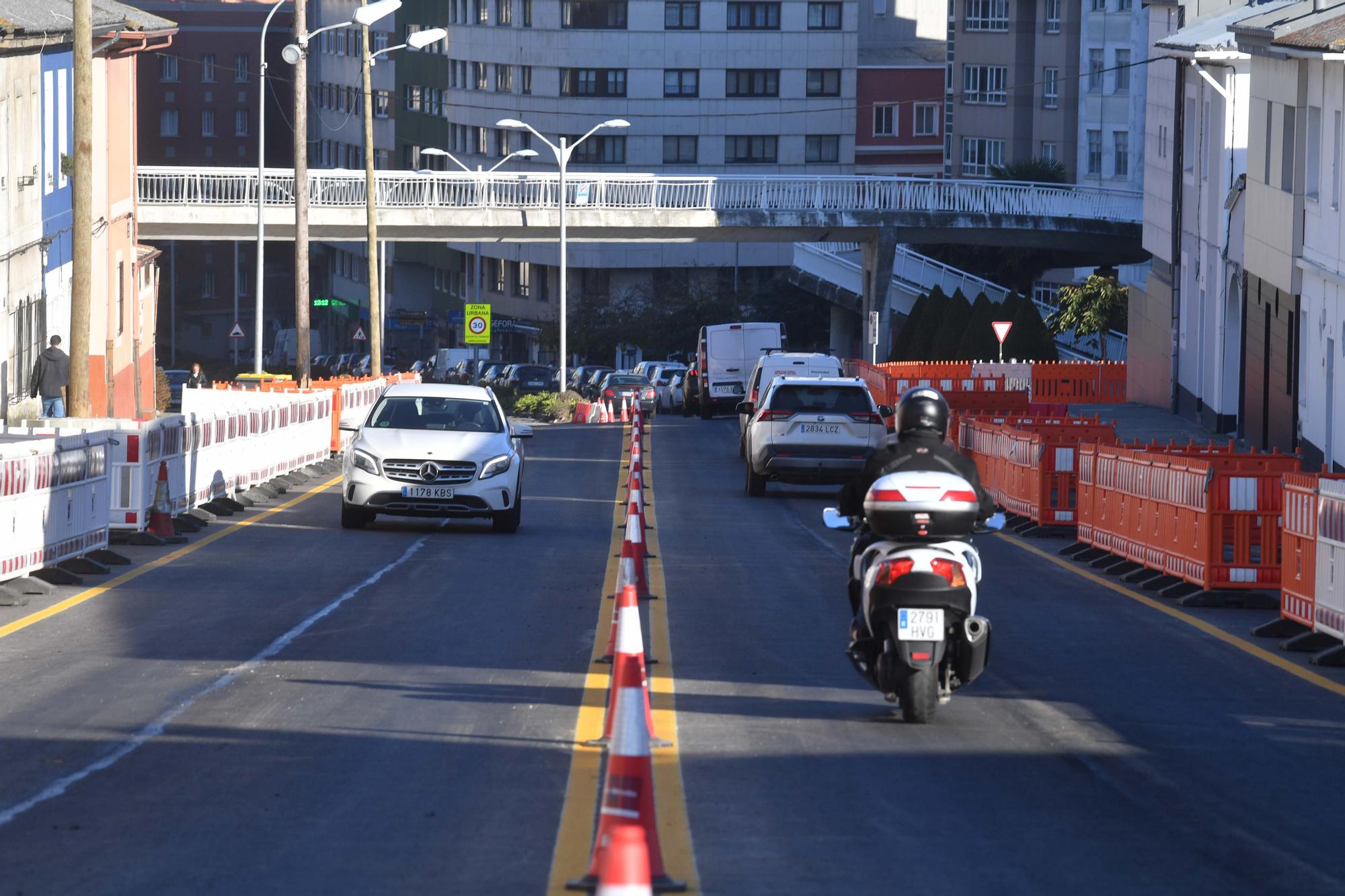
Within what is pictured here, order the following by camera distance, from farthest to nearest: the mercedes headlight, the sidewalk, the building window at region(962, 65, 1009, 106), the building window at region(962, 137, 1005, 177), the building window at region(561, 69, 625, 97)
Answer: the building window at region(561, 69, 625, 97) < the building window at region(962, 137, 1005, 177) < the building window at region(962, 65, 1009, 106) < the sidewalk < the mercedes headlight

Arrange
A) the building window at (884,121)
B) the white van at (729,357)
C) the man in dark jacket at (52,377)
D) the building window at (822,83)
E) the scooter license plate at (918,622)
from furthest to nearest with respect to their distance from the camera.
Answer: the building window at (884,121), the building window at (822,83), the white van at (729,357), the man in dark jacket at (52,377), the scooter license plate at (918,622)

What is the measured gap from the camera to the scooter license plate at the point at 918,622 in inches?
394

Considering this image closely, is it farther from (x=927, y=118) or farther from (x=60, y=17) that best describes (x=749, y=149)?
(x=60, y=17)

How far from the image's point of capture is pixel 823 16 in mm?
103188

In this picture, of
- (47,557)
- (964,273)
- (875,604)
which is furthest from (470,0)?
(875,604)

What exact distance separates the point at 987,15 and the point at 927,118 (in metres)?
14.7

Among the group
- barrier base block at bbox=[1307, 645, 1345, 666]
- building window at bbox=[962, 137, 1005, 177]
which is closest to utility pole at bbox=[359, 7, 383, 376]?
barrier base block at bbox=[1307, 645, 1345, 666]

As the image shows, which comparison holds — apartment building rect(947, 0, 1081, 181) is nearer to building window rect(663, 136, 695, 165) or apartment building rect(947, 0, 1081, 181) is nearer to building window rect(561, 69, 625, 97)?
building window rect(663, 136, 695, 165)

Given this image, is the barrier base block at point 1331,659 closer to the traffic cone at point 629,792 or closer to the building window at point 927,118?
the traffic cone at point 629,792

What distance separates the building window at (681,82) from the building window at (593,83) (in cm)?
213

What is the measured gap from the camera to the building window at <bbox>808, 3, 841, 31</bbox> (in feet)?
338

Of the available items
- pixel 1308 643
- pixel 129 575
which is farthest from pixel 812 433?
pixel 1308 643

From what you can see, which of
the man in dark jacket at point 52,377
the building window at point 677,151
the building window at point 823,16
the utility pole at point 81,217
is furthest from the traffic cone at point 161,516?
the building window at point 823,16

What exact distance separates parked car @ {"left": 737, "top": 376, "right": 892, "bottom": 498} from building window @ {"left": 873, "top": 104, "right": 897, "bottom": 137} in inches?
3129
